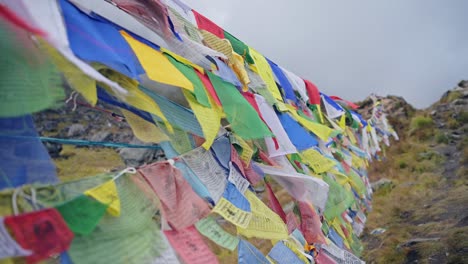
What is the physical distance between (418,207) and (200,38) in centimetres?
748

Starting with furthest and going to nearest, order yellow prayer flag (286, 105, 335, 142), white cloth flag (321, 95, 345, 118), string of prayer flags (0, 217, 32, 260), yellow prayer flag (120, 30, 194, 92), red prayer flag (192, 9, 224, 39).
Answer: white cloth flag (321, 95, 345, 118)
yellow prayer flag (286, 105, 335, 142)
red prayer flag (192, 9, 224, 39)
yellow prayer flag (120, 30, 194, 92)
string of prayer flags (0, 217, 32, 260)

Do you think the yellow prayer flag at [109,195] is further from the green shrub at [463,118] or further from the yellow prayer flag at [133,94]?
the green shrub at [463,118]

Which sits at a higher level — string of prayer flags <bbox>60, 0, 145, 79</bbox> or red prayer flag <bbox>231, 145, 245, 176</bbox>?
string of prayer flags <bbox>60, 0, 145, 79</bbox>

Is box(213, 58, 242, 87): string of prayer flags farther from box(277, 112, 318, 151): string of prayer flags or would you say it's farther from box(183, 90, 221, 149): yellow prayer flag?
box(277, 112, 318, 151): string of prayer flags

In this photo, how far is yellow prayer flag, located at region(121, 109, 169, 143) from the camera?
1633 millimetres

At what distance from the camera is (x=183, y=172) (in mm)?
1695

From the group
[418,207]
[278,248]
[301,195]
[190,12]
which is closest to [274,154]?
Result: [301,195]

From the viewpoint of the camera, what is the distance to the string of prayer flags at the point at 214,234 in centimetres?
153

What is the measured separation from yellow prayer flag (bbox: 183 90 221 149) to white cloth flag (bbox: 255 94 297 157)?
2.39ft

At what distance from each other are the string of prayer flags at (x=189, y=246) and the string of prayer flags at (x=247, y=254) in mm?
399

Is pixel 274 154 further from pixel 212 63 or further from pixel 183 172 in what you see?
pixel 183 172

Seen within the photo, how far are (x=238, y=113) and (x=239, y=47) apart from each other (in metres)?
0.94

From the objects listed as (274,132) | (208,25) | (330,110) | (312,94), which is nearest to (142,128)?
(274,132)

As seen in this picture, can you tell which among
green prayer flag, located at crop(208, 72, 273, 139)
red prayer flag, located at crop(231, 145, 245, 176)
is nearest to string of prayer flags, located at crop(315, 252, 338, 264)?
red prayer flag, located at crop(231, 145, 245, 176)
